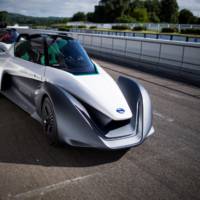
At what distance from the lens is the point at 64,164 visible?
13.3 feet

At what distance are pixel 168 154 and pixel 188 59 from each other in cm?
899

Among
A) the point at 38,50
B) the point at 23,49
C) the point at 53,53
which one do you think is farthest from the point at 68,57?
the point at 23,49

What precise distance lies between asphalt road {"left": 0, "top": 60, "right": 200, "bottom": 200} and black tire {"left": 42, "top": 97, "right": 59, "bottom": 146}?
0.68 feet

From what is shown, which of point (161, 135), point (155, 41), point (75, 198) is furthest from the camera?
point (155, 41)

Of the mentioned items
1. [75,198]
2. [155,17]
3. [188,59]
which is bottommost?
[75,198]

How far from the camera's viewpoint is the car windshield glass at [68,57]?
202 inches

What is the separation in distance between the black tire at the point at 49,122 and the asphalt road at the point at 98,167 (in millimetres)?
206

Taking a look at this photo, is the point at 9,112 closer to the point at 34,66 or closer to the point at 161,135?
the point at 34,66

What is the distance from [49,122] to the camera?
4504mm

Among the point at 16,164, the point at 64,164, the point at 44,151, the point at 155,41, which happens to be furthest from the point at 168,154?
the point at 155,41

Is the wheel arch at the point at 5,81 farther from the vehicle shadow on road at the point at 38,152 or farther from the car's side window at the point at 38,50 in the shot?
the vehicle shadow on road at the point at 38,152

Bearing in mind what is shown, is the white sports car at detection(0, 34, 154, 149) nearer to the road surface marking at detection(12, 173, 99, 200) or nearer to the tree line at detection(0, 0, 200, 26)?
the road surface marking at detection(12, 173, 99, 200)

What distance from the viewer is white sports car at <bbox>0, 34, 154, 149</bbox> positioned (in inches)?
158

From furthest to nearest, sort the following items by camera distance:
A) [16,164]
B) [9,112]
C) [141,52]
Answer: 1. [141,52]
2. [9,112]
3. [16,164]
